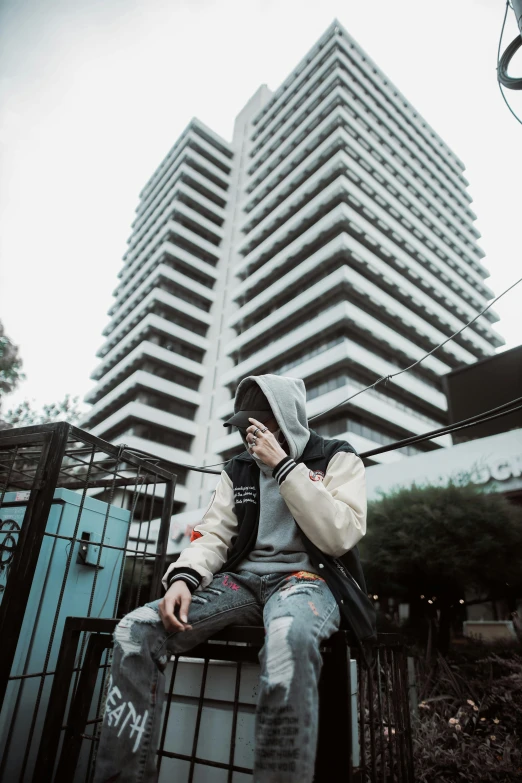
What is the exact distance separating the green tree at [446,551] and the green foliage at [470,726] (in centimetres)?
319

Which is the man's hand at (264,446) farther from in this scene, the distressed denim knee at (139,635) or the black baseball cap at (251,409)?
the distressed denim knee at (139,635)

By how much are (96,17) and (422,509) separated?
1211 cm

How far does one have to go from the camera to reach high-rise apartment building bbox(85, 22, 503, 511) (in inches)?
1188

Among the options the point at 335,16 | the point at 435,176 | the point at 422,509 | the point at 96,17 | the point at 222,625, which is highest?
the point at 335,16

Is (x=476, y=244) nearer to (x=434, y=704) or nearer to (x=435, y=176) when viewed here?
(x=435, y=176)

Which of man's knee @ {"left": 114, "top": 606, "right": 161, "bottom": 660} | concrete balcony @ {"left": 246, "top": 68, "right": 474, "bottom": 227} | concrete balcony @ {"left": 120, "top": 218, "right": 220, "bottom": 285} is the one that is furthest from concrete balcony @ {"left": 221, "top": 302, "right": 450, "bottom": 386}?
man's knee @ {"left": 114, "top": 606, "right": 161, "bottom": 660}

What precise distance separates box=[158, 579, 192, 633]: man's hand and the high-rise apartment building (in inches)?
968

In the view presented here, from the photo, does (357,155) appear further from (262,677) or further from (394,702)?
(262,677)

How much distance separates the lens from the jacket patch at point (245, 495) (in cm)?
199

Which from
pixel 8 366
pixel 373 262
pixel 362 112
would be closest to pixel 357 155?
pixel 362 112

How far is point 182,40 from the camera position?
32.7ft

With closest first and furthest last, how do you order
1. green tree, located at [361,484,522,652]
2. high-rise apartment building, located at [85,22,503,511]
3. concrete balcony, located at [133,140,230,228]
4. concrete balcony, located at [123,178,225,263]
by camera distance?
green tree, located at [361,484,522,652] < high-rise apartment building, located at [85,22,503,511] < concrete balcony, located at [123,178,225,263] < concrete balcony, located at [133,140,230,228]

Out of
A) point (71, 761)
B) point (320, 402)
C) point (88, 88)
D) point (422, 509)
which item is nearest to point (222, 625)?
point (71, 761)

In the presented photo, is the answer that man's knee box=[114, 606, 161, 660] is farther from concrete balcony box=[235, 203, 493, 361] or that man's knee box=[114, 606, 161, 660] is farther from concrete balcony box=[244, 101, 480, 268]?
concrete balcony box=[244, 101, 480, 268]
